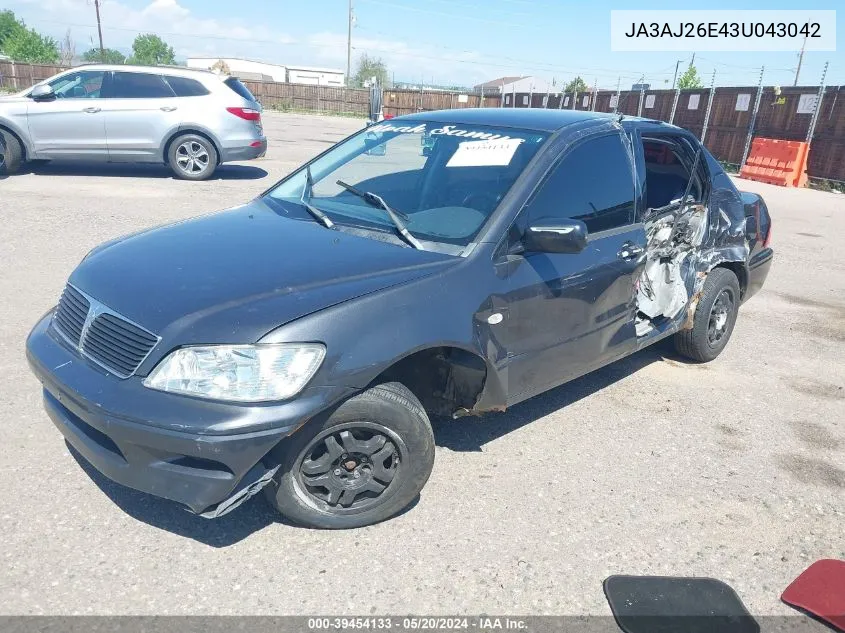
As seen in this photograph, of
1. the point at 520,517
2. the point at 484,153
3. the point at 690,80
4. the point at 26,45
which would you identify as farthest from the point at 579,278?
the point at 26,45

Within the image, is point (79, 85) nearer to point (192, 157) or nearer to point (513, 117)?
point (192, 157)

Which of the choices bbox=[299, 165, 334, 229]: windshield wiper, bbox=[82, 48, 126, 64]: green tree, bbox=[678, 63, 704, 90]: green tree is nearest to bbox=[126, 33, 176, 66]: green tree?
bbox=[82, 48, 126, 64]: green tree

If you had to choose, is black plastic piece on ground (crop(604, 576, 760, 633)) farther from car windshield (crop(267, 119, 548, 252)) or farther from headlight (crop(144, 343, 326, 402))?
car windshield (crop(267, 119, 548, 252))

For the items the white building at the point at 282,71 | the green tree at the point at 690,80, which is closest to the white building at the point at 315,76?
the white building at the point at 282,71

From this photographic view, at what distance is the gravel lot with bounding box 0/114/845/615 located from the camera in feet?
8.28

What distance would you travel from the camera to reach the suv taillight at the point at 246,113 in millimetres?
11094

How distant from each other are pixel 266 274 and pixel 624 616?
6.34 feet

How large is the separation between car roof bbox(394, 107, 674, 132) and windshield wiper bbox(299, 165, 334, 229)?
709 mm

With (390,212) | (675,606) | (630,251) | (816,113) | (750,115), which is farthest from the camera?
(750,115)

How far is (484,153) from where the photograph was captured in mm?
3580

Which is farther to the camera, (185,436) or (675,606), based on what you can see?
(675,606)

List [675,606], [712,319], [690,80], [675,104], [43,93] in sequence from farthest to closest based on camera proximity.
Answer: [690,80], [675,104], [43,93], [712,319], [675,606]

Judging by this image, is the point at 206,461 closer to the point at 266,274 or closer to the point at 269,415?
the point at 269,415

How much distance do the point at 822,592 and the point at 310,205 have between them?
300 cm
